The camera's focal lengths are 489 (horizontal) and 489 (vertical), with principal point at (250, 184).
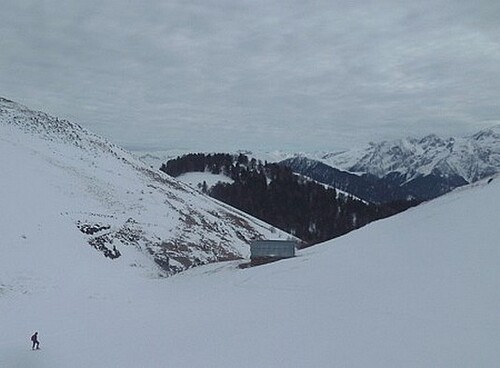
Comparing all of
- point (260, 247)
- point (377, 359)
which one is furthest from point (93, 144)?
point (377, 359)

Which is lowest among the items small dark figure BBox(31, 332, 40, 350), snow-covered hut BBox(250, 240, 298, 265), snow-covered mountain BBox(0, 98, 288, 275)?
small dark figure BBox(31, 332, 40, 350)

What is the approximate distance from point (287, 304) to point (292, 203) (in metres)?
97.0

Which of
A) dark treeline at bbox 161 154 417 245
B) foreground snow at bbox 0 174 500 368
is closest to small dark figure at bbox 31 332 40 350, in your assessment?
foreground snow at bbox 0 174 500 368

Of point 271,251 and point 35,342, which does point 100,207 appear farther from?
point 35,342

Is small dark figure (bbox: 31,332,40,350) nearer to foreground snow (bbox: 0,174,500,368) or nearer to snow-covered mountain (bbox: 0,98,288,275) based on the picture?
foreground snow (bbox: 0,174,500,368)

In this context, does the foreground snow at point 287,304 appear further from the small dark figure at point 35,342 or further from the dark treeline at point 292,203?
the dark treeline at point 292,203

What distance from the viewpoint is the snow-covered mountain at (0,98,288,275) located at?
39.8m

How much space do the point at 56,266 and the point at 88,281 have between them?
2514mm

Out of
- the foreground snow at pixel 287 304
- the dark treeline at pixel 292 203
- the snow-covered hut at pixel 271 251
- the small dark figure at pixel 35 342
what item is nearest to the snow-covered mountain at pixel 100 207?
the foreground snow at pixel 287 304

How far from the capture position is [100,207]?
48.2 metres

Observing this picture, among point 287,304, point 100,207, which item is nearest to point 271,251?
point 287,304

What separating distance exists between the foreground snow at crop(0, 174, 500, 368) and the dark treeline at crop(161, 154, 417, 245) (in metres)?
72.5

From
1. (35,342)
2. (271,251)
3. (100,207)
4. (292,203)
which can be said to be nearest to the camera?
(35,342)

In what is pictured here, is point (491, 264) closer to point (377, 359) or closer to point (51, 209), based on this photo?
point (377, 359)
